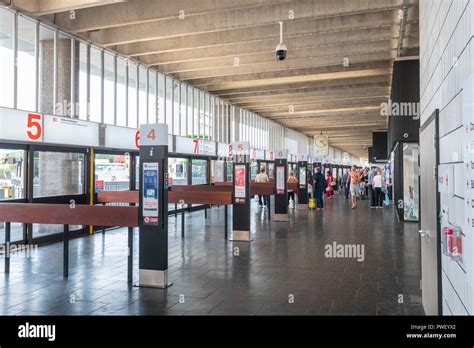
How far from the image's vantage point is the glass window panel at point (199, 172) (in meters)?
16.3

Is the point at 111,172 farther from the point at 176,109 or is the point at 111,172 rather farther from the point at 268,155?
the point at 268,155

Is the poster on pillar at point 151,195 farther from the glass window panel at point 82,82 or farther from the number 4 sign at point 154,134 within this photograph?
the glass window panel at point 82,82

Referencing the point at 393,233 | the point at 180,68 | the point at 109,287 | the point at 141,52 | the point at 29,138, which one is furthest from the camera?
the point at 180,68

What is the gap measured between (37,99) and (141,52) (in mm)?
3484

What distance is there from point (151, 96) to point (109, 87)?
7.27 feet

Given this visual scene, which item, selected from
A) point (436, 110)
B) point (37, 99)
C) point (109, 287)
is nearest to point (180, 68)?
point (37, 99)

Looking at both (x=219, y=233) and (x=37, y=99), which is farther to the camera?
(x=219, y=233)

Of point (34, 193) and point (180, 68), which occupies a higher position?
→ point (180, 68)

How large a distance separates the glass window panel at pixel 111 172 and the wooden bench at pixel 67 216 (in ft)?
13.4

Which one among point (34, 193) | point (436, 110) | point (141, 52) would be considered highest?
point (141, 52)

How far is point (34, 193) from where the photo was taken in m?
8.59

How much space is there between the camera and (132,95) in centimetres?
1248

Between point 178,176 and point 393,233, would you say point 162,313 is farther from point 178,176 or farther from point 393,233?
point 178,176

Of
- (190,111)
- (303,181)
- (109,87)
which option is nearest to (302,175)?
(303,181)
